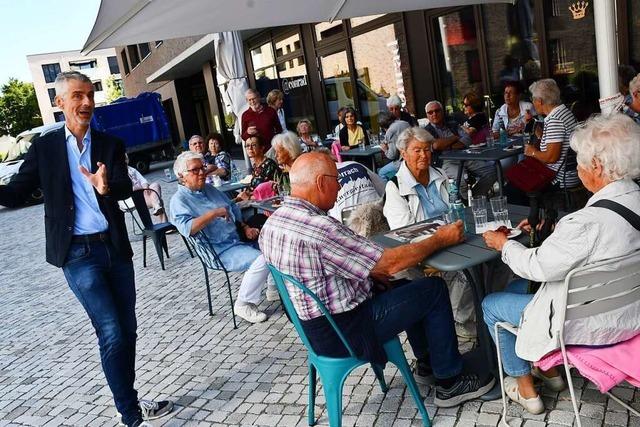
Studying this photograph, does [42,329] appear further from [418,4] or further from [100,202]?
[418,4]

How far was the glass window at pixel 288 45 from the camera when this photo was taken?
1251 cm

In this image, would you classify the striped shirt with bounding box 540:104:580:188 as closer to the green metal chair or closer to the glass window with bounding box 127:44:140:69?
the green metal chair

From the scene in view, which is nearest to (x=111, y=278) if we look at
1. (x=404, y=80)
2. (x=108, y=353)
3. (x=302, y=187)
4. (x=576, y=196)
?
(x=108, y=353)

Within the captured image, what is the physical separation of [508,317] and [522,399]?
1.57 feet

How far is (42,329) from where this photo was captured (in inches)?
204

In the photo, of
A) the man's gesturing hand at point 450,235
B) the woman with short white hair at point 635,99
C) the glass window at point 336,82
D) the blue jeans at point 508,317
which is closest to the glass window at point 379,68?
the glass window at point 336,82

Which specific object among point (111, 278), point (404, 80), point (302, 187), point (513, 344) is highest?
point (404, 80)

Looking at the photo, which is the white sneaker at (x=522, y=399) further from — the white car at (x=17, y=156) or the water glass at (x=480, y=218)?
the white car at (x=17, y=156)

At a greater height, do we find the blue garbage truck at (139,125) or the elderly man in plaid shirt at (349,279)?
the blue garbage truck at (139,125)

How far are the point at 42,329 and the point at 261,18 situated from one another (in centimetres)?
360

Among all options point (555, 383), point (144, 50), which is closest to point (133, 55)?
point (144, 50)

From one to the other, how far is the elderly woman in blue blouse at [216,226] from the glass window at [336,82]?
7.15 meters

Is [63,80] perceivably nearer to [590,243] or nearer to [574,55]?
[590,243]

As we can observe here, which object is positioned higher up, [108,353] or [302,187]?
[302,187]
